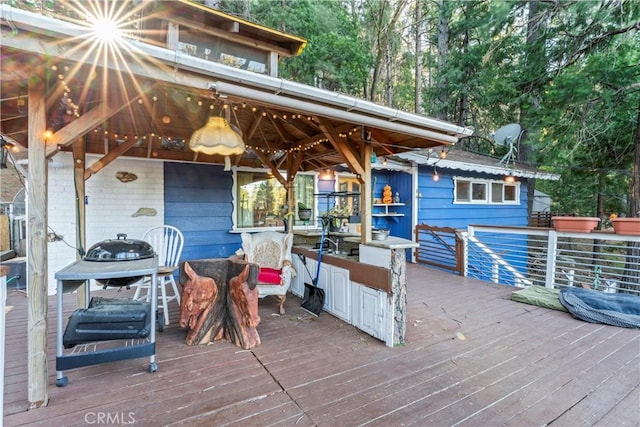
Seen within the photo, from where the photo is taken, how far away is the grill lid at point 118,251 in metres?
2.38

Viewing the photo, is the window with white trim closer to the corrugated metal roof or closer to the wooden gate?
the corrugated metal roof

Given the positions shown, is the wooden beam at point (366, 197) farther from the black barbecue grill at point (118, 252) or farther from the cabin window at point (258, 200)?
the cabin window at point (258, 200)

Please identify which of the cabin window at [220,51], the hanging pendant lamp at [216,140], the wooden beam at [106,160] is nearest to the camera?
the hanging pendant lamp at [216,140]

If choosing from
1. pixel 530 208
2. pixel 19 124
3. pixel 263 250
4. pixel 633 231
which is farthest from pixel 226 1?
pixel 530 208

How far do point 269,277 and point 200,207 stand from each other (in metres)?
2.30

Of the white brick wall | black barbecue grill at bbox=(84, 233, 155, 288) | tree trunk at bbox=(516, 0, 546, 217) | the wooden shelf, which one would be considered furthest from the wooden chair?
tree trunk at bbox=(516, 0, 546, 217)

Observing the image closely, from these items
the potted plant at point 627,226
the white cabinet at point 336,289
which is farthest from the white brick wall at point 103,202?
the potted plant at point 627,226

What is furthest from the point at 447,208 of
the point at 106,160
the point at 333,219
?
the point at 106,160

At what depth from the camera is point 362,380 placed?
217 centimetres

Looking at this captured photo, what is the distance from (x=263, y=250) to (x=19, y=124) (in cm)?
305

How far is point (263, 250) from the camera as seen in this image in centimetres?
410

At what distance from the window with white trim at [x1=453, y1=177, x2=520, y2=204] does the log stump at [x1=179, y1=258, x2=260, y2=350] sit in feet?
20.8

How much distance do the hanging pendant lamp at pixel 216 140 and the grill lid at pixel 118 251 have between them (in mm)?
959

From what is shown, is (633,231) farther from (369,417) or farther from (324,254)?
(369,417)
